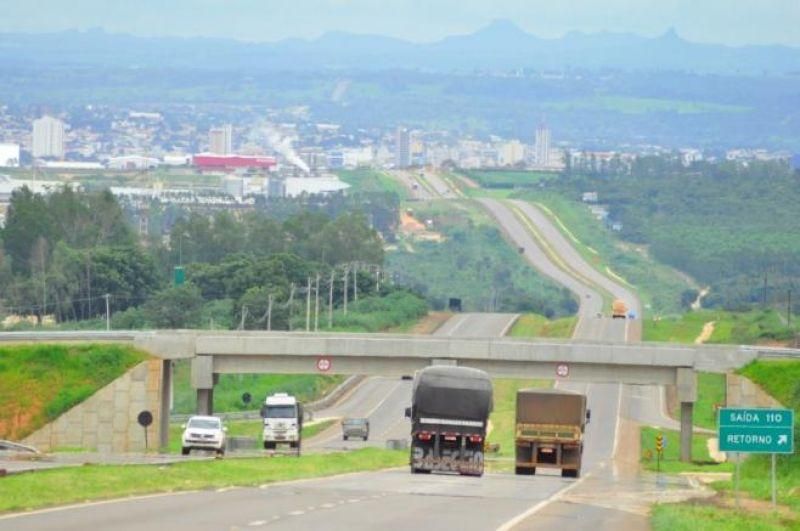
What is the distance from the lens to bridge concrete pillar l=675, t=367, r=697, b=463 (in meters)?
102

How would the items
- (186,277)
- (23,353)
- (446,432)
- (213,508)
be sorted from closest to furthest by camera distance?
(213,508), (446,432), (23,353), (186,277)

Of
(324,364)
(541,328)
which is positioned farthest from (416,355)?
(541,328)

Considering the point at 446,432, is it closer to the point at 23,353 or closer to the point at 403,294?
the point at 23,353

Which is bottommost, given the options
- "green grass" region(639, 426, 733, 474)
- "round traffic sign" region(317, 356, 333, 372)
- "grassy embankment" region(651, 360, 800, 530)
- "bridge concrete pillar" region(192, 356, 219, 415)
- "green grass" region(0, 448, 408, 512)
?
"green grass" region(639, 426, 733, 474)

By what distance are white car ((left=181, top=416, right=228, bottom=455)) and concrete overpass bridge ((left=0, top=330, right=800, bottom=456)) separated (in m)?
21.4

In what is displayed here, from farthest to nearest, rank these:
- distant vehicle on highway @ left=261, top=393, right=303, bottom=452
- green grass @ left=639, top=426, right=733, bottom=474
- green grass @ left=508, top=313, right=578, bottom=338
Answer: green grass @ left=508, top=313, right=578, bottom=338
green grass @ left=639, top=426, right=733, bottom=474
distant vehicle on highway @ left=261, top=393, right=303, bottom=452

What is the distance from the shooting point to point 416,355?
347 ft

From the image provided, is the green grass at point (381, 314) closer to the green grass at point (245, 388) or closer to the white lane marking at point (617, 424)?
the green grass at point (245, 388)

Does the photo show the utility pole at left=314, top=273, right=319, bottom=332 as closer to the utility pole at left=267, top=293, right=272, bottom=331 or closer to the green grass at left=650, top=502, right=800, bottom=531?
the utility pole at left=267, top=293, right=272, bottom=331

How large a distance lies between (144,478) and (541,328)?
11054 centimetres

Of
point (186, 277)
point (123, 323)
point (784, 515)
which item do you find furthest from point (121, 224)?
point (784, 515)

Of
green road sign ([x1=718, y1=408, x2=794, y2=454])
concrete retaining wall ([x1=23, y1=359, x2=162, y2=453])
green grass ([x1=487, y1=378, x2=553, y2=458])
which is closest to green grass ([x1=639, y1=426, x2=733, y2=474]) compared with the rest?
green grass ([x1=487, y1=378, x2=553, y2=458])

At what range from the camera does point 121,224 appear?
196 meters

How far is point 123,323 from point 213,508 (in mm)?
108076
